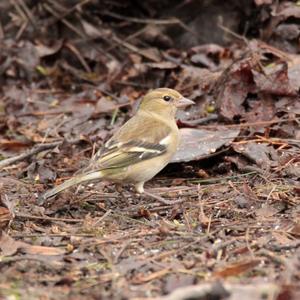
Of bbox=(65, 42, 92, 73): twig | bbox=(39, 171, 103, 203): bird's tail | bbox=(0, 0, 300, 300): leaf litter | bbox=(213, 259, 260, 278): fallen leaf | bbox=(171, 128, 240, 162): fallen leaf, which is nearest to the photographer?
bbox=(213, 259, 260, 278): fallen leaf

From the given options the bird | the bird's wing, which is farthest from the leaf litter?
the bird's wing

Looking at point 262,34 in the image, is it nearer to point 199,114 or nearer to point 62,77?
point 199,114

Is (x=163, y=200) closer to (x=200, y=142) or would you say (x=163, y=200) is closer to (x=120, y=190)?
(x=120, y=190)

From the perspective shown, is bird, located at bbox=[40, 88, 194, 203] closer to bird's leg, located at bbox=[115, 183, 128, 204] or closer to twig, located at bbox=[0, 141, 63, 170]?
bird's leg, located at bbox=[115, 183, 128, 204]

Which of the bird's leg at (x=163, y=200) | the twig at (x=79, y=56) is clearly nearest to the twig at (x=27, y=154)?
the bird's leg at (x=163, y=200)

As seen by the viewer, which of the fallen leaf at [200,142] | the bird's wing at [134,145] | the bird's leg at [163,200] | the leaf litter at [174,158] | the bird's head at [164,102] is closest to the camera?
the leaf litter at [174,158]

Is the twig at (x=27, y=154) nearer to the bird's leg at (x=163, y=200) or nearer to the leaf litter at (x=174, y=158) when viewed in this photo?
the leaf litter at (x=174, y=158)

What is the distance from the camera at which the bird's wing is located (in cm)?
631

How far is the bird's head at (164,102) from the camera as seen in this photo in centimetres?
718

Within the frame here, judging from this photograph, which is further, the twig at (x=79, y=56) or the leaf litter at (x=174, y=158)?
the twig at (x=79, y=56)

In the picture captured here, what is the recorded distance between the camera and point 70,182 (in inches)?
233

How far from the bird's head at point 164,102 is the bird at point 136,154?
0.16 metres

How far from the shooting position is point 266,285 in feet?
13.0

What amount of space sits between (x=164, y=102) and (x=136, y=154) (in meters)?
0.93
